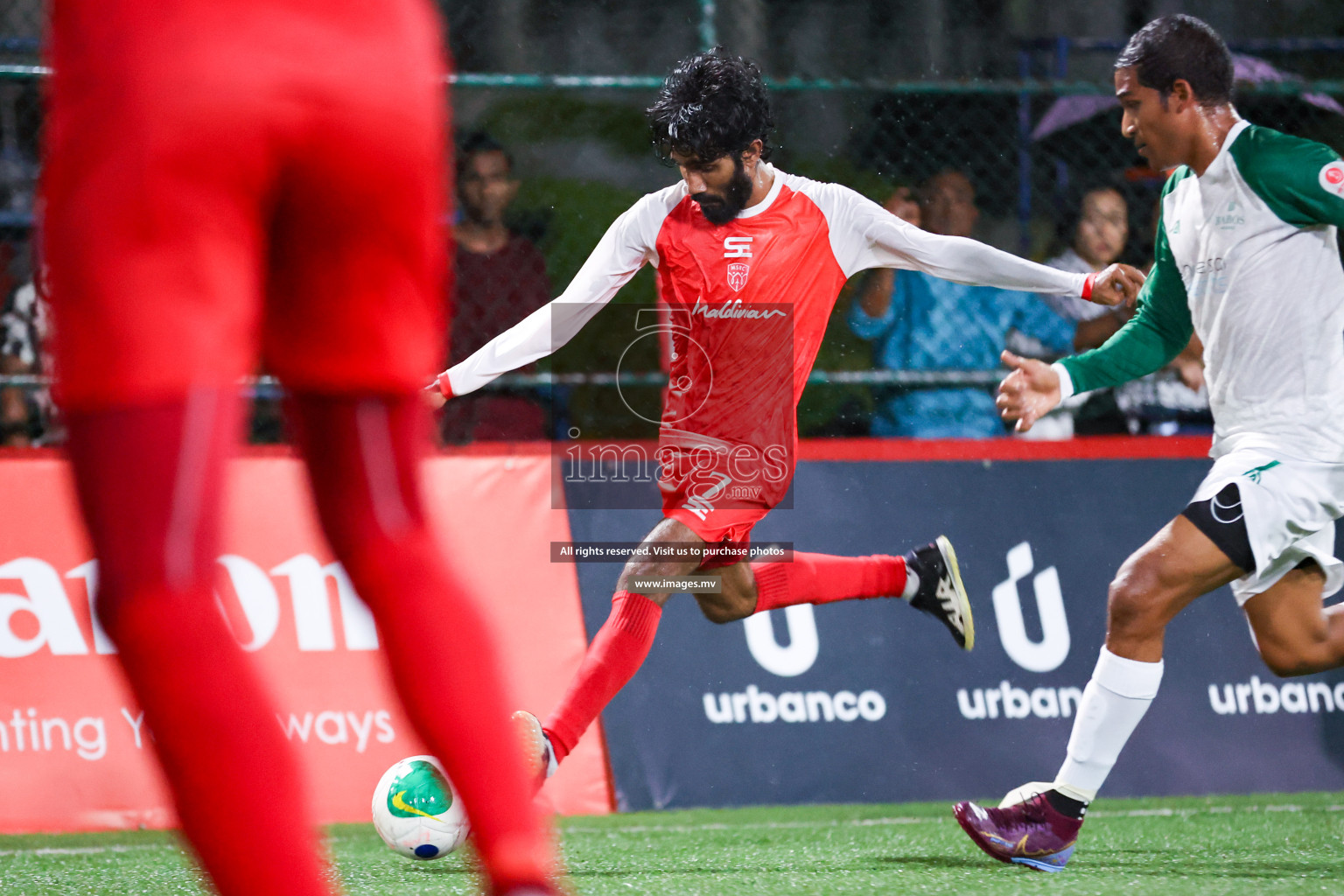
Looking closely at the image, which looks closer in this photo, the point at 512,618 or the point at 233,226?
the point at 233,226

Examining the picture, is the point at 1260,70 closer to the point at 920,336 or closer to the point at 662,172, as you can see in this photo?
the point at 920,336

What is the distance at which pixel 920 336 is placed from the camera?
5586 millimetres

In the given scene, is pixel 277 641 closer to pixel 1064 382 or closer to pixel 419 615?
pixel 1064 382

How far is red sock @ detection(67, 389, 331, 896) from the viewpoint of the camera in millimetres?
1267

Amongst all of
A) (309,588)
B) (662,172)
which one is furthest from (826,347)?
(309,588)

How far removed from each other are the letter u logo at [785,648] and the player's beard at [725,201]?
136 cm

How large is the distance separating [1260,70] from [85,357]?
5.56 meters

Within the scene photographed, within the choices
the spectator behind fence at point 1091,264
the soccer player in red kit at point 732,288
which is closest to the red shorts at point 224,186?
the soccer player in red kit at point 732,288

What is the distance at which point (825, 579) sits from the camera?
4457 mm

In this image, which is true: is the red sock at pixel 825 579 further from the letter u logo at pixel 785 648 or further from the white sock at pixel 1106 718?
the white sock at pixel 1106 718

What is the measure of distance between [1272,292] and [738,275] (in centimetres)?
147

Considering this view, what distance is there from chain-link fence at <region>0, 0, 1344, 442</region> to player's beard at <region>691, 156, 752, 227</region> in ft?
3.49

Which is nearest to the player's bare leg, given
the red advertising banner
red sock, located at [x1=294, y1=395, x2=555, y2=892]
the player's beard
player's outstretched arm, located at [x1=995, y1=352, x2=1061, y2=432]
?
the red advertising banner

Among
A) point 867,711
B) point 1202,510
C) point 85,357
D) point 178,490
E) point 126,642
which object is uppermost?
point 85,357
